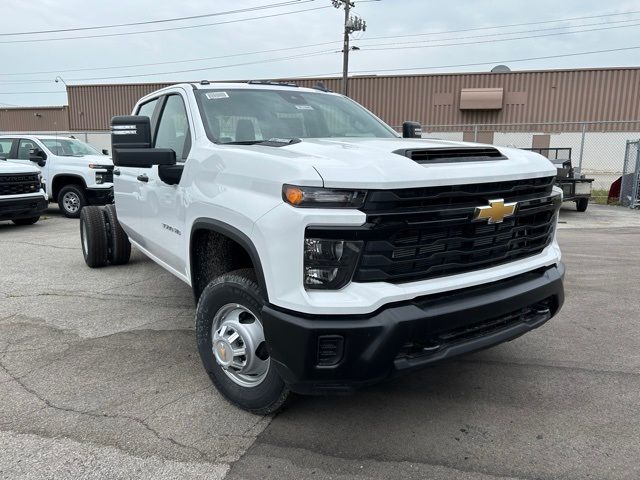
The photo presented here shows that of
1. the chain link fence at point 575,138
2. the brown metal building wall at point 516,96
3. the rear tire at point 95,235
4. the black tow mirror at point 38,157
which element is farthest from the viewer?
the brown metal building wall at point 516,96

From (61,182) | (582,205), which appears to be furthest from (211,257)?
(582,205)

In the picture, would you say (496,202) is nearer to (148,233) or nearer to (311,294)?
(311,294)

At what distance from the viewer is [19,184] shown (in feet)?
31.9

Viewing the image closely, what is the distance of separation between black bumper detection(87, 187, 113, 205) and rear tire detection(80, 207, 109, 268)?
4.75 m

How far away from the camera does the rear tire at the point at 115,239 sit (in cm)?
634

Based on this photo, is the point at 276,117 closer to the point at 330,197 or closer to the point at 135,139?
the point at 135,139

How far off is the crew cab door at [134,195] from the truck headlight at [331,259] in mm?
2500

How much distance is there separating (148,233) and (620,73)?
25.9 metres

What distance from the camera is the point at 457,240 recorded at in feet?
8.39

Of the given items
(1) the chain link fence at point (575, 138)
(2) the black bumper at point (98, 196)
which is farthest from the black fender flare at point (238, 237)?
(1) the chain link fence at point (575, 138)

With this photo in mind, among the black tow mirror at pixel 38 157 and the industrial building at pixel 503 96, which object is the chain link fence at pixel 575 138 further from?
the black tow mirror at pixel 38 157

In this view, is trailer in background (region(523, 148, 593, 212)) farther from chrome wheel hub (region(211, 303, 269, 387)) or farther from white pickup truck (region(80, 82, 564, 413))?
chrome wheel hub (region(211, 303, 269, 387))

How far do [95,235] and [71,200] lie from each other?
5916 millimetres

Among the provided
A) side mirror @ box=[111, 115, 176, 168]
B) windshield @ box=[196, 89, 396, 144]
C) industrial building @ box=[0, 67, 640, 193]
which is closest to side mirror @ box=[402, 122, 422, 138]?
windshield @ box=[196, 89, 396, 144]
